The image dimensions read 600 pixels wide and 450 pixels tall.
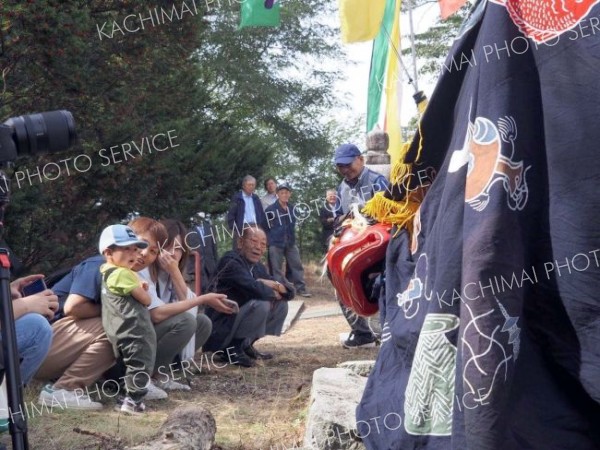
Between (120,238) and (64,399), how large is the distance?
91cm

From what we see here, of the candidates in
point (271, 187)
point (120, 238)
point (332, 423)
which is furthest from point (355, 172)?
point (271, 187)

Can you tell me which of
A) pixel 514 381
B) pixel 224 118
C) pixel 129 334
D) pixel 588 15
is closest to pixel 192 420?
pixel 129 334

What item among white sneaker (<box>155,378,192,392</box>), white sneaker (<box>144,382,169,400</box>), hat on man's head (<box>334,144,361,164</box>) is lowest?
white sneaker (<box>155,378,192,392</box>)

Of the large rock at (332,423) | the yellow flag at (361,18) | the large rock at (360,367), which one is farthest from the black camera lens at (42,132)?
the yellow flag at (361,18)

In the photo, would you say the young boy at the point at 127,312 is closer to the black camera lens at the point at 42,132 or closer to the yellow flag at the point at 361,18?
the black camera lens at the point at 42,132

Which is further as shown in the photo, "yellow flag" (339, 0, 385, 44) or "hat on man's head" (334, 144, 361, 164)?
"hat on man's head" (334, 144, 361, 164)

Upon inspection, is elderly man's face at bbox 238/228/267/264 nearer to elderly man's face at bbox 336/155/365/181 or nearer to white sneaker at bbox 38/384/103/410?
elderly man's face at bbox 336/155/365/181

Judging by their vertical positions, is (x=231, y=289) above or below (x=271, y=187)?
below

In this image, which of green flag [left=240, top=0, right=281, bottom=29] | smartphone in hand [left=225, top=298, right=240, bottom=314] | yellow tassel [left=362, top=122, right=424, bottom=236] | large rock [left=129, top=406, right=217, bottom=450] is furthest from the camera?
green flag [left=240, top=0, right=281, bottom=29]

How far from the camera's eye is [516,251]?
2258mm

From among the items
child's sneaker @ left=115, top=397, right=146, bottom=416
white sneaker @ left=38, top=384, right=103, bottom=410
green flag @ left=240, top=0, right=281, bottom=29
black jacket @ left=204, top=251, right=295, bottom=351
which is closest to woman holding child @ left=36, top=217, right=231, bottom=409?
white sneaker @ left=38, top=384, right=103, bottom=410

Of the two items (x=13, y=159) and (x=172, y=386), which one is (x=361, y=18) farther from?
(x=13, y=159)

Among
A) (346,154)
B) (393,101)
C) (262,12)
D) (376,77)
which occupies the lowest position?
(346,154)

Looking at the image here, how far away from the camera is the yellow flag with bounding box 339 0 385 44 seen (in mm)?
5922
